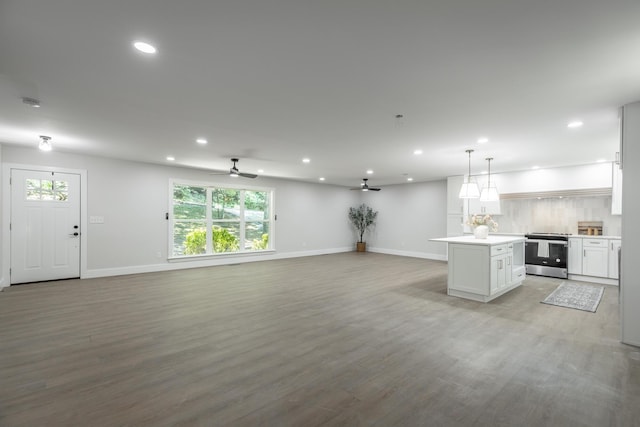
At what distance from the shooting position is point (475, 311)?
4266 millimetres

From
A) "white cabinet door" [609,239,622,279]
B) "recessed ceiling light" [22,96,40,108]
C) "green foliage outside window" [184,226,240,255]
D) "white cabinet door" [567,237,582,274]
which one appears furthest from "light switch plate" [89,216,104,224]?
"white cabinet door" [609,239,622,279]

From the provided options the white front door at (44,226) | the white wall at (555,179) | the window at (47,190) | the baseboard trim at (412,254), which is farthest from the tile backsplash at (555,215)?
the window at (47,190)

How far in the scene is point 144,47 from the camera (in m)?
2.14

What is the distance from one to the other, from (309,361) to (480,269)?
10.8 ft

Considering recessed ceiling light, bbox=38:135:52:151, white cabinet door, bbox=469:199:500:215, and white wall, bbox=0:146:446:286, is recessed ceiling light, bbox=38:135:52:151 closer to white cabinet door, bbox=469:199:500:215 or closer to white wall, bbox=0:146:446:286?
white wall, bbox=0:146:446:286

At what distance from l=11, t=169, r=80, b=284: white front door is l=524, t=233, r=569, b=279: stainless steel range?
383 inches

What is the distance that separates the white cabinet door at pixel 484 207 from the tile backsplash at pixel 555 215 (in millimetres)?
197

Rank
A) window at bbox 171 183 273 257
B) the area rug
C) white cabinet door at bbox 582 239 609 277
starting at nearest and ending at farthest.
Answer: the area rug
white cabinet door at bbox 582 239 609 277
window at bbox 171 183 273 257

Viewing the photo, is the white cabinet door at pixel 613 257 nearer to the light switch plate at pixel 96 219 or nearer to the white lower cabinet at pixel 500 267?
the white lower cabinet at pixel 500 267

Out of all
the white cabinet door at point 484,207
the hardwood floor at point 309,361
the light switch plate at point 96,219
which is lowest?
the hardwood floor at point 309,361

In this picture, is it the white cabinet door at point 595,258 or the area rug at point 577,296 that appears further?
the white cabinet door at point 595,258

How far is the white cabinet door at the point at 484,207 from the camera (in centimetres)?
783

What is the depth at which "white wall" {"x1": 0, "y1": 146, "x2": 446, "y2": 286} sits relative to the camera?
20.8 feet

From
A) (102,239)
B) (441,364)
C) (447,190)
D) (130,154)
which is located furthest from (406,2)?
(447,190)
